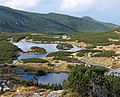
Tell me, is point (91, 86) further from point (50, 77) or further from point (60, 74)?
point (60, 74)

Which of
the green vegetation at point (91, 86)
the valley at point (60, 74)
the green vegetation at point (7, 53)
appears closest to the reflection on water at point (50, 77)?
the valley at point (60, 74)

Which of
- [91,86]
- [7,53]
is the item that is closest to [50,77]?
[7,53]

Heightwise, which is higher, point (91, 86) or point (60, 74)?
point (91, 86)

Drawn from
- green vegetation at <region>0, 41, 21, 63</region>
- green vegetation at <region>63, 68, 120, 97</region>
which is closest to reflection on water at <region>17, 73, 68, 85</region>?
green vegetation at <region>0, 41, 21, 63</region>

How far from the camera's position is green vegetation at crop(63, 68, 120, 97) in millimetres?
59812

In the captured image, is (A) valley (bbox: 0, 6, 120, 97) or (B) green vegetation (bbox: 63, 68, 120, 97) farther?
(A) valley (bbox: 0, 6, 120, 97)

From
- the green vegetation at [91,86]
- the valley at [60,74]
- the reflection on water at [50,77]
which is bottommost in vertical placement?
the reflection on water at [50,77]

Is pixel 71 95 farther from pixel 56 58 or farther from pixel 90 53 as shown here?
pixel 90 53

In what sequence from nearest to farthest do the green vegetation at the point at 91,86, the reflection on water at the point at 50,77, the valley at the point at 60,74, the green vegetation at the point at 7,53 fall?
the green vegetation at the point at 91,86
the valley at the point at 60,74
the reflection on water at the point at 50,77
the green vegetation at the point at 7,53

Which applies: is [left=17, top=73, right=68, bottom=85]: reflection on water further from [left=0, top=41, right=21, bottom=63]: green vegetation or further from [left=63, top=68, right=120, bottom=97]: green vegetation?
[left=63, top=68, right=120, bottom=97]: green vegetation

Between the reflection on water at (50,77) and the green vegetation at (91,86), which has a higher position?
the green vegetation at (91,86)

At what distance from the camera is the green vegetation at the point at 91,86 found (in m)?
59.8

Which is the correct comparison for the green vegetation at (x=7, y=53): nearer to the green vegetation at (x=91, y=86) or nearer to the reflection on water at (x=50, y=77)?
the reflection on water at (x=50, y=77)

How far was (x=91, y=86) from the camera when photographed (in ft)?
200
